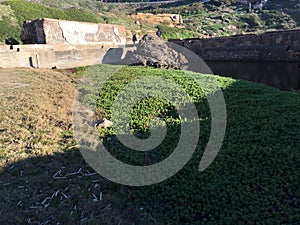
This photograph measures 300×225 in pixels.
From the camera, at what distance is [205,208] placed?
2807 millimetres

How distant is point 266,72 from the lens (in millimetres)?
9289

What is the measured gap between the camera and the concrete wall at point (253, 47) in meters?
8.38

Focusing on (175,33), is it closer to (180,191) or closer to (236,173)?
(236,173)

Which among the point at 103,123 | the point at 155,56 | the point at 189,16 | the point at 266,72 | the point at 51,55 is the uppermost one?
the point at 189,16

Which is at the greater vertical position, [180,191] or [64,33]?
[64,33]

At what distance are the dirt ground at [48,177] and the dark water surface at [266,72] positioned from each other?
20.8 ft

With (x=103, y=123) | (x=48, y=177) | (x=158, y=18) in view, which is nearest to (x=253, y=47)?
(x=103, y=123)

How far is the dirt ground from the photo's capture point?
2.82 metres

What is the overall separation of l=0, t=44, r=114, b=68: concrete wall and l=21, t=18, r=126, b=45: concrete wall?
54 centimetres

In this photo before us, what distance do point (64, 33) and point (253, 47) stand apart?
23.7ft

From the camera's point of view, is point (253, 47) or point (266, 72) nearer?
point (266, 72)

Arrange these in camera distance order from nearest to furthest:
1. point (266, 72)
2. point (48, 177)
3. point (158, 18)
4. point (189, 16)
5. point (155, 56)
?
point (48, 177) → point (266, 72) → point (155, 56) → point (158, 18) → point (189, 16)

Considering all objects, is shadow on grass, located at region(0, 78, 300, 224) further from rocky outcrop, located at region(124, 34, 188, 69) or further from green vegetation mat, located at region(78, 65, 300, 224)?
rocky outcrop, located at region(124, 34, 188, 69)

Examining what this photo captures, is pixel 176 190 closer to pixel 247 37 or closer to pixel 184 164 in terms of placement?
pixel 184 164
